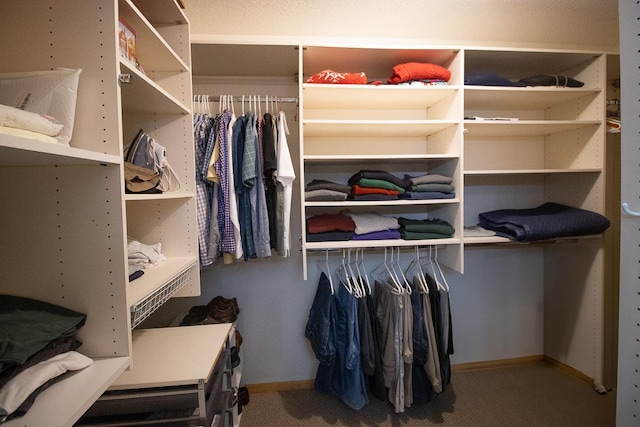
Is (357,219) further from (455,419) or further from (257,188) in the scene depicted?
(455,419)

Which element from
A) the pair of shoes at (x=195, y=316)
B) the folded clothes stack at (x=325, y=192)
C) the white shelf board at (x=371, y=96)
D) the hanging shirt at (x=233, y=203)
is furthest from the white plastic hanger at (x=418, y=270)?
the pair of shoes at (x=195, y=316)

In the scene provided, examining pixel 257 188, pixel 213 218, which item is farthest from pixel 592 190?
pixel 213 218

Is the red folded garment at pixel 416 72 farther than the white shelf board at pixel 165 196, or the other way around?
the red folded garment at pixel 416 72

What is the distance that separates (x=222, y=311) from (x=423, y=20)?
224cm

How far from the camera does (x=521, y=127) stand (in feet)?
5.65

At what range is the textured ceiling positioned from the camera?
1.39m

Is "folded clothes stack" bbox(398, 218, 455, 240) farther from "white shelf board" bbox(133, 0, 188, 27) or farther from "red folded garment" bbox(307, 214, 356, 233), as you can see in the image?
"white shelf board" bbox(133, 0, 188, 27)

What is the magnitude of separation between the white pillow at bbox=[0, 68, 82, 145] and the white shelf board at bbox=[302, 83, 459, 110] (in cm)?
105

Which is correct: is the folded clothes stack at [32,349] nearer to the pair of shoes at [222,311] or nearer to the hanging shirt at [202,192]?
the hanging shirt at [202,192]

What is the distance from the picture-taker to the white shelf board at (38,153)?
0.41 meters

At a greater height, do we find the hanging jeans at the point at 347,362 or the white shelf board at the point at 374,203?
the white shelf board at the point at 374,203

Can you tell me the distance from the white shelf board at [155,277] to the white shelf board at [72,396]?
0.16m

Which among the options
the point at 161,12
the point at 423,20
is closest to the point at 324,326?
the point at 161,12

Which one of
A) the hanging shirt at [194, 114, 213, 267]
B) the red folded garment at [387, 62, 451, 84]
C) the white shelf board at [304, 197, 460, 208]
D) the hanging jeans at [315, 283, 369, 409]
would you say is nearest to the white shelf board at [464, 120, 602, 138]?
the red folded garment at [387, 62, 451, 84]
